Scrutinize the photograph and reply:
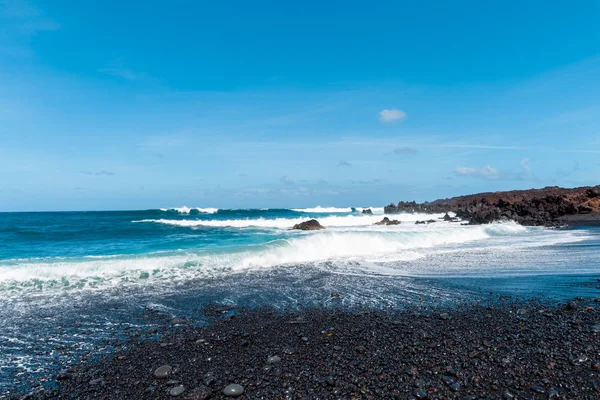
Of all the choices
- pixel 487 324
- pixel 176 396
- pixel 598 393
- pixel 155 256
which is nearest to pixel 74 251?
pixel 155 256

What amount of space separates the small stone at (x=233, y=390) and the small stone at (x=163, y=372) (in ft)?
3.36

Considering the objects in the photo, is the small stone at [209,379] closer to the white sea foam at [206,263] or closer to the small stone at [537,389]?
the small stone at [537,389]

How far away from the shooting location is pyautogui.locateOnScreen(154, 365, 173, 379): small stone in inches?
190

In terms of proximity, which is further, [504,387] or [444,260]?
[444,260]

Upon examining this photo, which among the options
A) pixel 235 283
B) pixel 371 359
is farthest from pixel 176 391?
pixel 235 283

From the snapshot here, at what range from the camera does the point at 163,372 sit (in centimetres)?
489

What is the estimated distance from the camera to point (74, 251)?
19359 mm

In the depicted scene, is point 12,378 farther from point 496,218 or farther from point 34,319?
point 496,218

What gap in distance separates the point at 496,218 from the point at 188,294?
3475 centimetres

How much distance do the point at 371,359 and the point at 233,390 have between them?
1955 millimetres

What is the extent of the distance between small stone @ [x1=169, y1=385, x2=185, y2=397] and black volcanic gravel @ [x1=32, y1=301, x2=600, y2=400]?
0.09 ft

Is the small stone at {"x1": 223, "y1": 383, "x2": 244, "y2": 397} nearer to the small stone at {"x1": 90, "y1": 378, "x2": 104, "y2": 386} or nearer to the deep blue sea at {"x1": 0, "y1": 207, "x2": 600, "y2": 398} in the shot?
the small stone at {"x1": 90, "y1": 378, "x2": 104, "y2": 386}

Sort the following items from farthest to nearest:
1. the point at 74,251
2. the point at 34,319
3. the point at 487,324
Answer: the point at 74,251
the point at 34,319
the point at 487,324

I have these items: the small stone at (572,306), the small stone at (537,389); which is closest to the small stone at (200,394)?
the small stone at (537,389)
